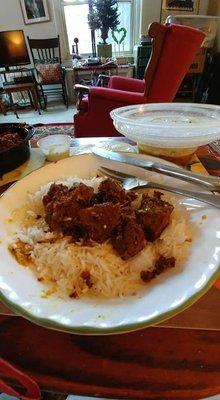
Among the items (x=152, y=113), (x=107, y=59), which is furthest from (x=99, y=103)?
(x=107, y=59)

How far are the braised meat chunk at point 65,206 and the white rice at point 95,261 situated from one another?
0.03m

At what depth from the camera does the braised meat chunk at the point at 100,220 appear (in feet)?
1.89

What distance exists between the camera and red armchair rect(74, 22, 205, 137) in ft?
5.99

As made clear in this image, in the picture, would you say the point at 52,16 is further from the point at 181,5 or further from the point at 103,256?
the point at 103,256

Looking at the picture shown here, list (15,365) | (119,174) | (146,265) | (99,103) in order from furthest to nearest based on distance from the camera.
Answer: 1. (99,103)
2. (119,174)
3. (146,265)
4. (15,365)

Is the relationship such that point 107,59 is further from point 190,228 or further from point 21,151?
point 190,228

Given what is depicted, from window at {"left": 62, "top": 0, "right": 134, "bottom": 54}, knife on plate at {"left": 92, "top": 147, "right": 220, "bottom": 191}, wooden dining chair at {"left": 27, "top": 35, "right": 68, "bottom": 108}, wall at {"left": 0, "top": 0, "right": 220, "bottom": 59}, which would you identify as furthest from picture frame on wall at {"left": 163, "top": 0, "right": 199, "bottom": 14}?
knife on plate at {"left": 92, "top": 147, "right": 220, "bottom": 191}

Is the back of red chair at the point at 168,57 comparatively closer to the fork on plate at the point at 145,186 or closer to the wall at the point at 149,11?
the fork on plate at the point at 145,186

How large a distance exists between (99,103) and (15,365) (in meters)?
2.04

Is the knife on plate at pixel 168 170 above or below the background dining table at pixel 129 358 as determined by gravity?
above

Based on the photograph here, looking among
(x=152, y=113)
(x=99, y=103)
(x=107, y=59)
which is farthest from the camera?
(x=107, y=59)

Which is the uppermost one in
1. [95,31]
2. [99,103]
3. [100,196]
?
[95,31]

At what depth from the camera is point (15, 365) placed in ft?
1.45

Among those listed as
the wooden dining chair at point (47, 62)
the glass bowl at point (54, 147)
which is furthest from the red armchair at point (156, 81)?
the wooden dining chair at point (47, 62)
